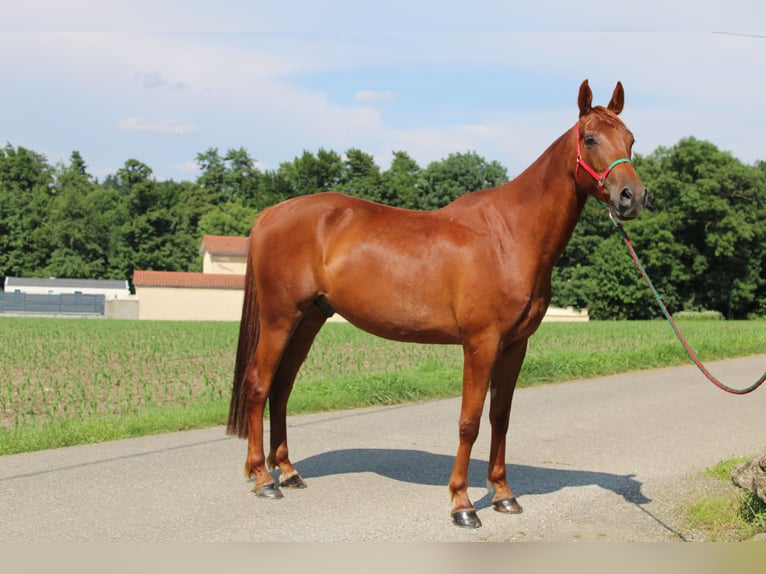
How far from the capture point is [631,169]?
4688mm

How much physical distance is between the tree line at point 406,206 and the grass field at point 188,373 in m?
22.2

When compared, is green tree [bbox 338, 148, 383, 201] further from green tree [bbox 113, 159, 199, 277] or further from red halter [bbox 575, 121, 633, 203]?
red halter [bbox 575, 121, 633, 203]

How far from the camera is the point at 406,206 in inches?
2457

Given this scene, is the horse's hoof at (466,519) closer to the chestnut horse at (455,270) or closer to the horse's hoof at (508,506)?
the chestnut horse at (455,270)

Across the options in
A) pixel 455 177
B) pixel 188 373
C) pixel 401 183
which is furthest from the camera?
pixel 401 183

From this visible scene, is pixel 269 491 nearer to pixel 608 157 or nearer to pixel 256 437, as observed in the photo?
pixel 256 437

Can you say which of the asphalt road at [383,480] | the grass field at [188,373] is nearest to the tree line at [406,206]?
the grass field at [188,373]

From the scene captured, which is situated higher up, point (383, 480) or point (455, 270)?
point (455, 270)

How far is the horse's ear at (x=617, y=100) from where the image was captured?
198 inches

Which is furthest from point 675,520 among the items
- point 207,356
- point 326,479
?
point 207,356

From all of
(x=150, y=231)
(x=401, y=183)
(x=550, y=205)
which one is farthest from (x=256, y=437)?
(x=150, y=231)

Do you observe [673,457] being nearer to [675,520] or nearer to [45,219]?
[675,520]

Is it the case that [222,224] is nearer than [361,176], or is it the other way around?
[361,176]

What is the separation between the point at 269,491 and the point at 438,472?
1.63 metres
